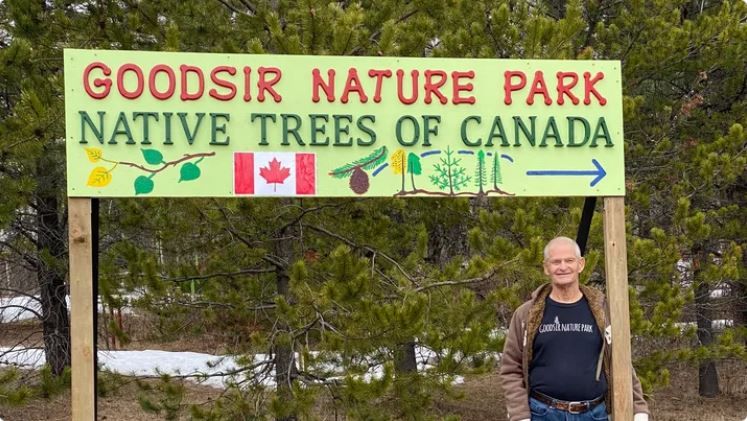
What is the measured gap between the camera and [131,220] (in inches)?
221

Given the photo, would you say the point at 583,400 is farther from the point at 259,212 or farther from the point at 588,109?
the point at 259,212

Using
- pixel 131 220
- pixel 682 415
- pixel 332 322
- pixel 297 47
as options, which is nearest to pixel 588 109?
pixel 297 47

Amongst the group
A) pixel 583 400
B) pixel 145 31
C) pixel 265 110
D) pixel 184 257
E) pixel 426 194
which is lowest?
pixel 583 400

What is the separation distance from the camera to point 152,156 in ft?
11.3

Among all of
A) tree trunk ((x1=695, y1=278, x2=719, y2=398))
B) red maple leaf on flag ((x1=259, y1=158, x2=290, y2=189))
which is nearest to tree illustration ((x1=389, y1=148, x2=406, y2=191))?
red maple leaf on flag ((x1=259, y1=158, x2=290, y2=189))

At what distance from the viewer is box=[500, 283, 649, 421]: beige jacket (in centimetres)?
326

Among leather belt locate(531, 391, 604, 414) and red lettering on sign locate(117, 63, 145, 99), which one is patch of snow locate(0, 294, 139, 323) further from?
leather belt locate(531, 391, 604, 414)

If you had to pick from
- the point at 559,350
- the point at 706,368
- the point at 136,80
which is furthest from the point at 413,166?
the point at 706,368

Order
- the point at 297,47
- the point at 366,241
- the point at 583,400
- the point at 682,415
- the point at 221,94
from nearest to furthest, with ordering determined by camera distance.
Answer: the point at 583,400, the point at 221,94, the point at 297,47, the point at 366,241, the point at 682,415

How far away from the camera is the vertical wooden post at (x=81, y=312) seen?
342 cm

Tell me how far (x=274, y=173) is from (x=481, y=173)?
100cm

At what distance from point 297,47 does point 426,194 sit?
1485 mm

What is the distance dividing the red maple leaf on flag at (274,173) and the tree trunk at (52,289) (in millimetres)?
5450

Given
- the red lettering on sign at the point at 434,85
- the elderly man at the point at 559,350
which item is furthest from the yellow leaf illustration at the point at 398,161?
the elderly man at the point at 559,350
